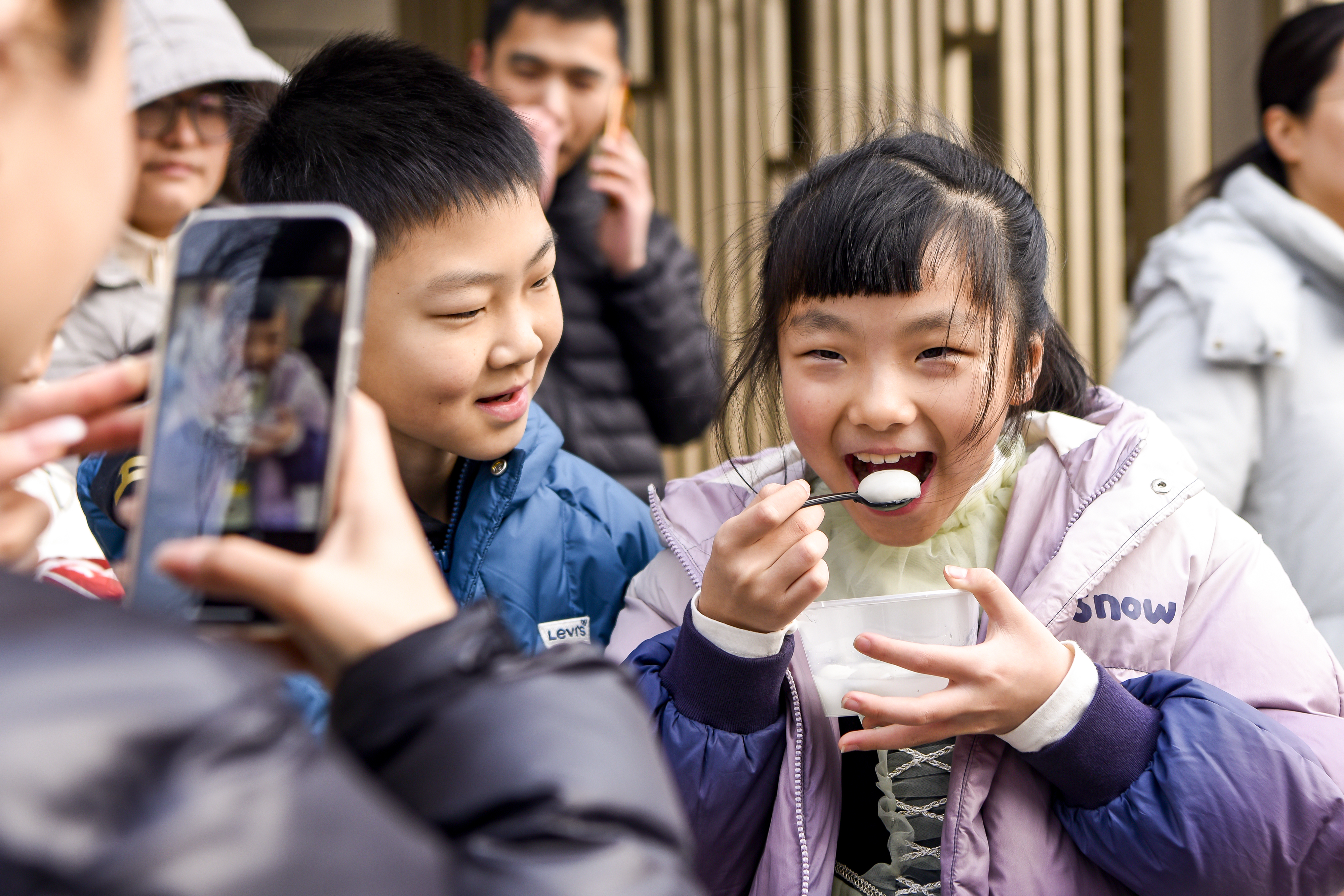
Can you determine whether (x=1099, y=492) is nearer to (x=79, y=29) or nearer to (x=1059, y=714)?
(x=1059, y=714)

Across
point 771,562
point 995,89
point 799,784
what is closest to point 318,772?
point 771,562

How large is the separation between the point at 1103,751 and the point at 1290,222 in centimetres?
133

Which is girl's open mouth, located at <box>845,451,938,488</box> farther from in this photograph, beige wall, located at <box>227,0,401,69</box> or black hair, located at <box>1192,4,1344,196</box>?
beige wall, located at <box>227,0,401,69</box>

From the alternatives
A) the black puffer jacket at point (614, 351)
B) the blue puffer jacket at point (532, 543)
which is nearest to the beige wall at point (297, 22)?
the black puffer jacket at point (614, 351)

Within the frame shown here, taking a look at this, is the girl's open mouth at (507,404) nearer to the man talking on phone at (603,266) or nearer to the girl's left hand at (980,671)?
the girl's left hand at (980,671)

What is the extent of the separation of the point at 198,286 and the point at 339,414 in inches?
5.3

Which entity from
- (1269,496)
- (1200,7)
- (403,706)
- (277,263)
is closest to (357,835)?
(403,706)

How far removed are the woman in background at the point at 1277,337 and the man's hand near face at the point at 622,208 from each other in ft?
3.17

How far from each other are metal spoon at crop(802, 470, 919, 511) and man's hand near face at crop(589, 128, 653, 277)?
123 centimetres

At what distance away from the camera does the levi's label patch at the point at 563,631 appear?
1.33 m

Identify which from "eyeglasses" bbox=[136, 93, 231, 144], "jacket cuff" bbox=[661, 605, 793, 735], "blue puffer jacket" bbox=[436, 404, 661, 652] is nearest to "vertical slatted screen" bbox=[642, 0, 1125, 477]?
"eyeglasses" bbox=[136, 93, 231, 144]

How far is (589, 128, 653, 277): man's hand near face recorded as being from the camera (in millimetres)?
2295

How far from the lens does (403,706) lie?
22.8 inches

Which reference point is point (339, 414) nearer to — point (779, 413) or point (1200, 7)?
point (779, 413)
